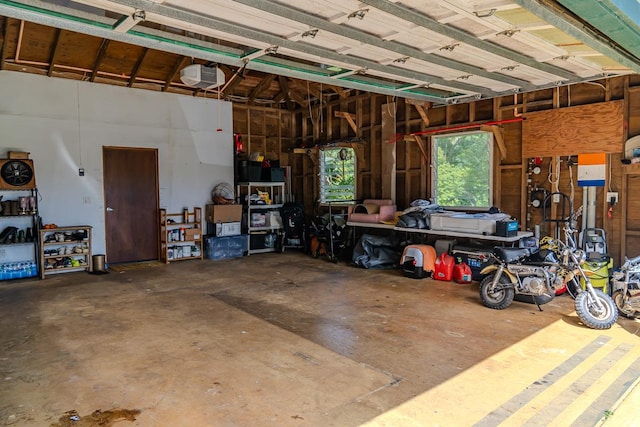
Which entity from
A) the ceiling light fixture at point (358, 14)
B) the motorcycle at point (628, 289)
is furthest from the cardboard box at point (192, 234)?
the motorcycle at point (628, 289)

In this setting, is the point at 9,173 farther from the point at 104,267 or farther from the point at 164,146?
the point at 164,146

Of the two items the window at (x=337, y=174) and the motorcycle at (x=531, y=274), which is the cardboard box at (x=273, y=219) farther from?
the motorcycle at (x=531, y=274)

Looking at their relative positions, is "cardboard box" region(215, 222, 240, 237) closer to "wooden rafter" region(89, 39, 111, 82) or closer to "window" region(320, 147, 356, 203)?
"window" region(320, 147, 356, 203)

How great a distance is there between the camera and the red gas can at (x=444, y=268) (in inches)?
252

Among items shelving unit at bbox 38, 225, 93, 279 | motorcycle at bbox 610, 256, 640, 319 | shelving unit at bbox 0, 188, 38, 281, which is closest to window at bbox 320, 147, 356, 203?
shelving unit at bbox 38, 225, 93, 279

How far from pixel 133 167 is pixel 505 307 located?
686 cm

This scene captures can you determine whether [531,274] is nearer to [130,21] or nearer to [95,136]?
[130,21]

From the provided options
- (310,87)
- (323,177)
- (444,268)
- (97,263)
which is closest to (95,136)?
(97,263)

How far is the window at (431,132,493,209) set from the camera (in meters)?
6.96

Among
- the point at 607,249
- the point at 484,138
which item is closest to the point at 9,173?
the point at 484,138

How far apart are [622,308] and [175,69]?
7815 mm

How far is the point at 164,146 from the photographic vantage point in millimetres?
8430

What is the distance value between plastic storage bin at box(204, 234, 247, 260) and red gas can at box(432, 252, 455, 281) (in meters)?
4.17

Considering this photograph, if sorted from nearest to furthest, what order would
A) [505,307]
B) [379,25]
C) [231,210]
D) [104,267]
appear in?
[379,25], [505,307], [104,267], [231,210]
